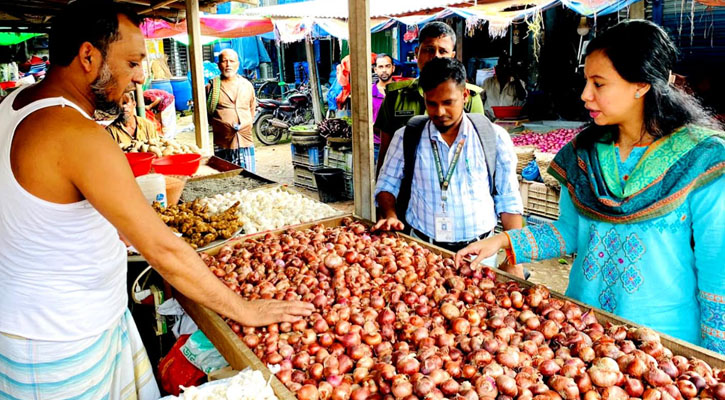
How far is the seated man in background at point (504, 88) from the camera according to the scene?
11.4 metres

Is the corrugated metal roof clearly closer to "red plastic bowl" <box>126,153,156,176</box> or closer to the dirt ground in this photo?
the dirt ground

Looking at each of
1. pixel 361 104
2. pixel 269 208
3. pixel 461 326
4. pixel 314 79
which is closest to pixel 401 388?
pixel 461 326

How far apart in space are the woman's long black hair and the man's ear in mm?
1771

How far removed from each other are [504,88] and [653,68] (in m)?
10.1

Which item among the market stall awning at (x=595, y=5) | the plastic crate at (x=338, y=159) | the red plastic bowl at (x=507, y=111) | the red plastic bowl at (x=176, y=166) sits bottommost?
the plastic crate at (x=338, y=159)

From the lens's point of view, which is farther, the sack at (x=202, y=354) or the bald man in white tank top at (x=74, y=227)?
the sack at (x=202, y=354)

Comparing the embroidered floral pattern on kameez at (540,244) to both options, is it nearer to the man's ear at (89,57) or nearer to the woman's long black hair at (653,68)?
the woman's long black hair at (653,68)

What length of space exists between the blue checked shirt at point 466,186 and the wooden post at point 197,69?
13.0ft

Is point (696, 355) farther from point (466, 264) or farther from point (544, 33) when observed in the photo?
point (544, 33)

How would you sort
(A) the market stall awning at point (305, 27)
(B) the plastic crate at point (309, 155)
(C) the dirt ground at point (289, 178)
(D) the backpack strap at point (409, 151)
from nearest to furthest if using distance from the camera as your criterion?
(D) the backpack strap at point (409, 151) < (C) the dirt ground at point (289, 178) < (B) the plastic crate at point (309, 155) < (A) the market stall awning at point (305, 27)

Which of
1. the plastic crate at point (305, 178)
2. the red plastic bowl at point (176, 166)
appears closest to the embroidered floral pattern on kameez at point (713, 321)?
→ the red plastic bowl at point (176, 166)

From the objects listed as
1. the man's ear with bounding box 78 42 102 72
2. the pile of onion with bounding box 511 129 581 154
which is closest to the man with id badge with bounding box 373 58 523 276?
the man's ear with bounding box 78 42 102 72

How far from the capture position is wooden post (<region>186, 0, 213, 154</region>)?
19.1 ft

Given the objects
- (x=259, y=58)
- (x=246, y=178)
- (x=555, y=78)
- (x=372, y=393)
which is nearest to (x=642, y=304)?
(x=372, y=393)
